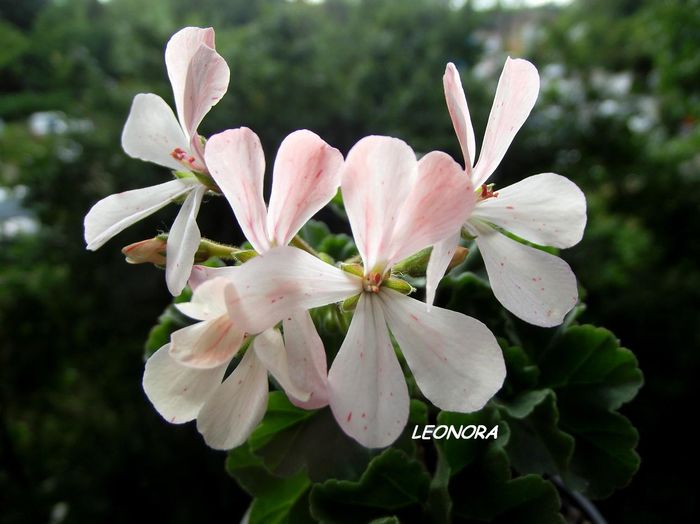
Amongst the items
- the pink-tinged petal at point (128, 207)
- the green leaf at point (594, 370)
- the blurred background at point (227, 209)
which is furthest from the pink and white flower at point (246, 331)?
the blurred background at point (227, 209)

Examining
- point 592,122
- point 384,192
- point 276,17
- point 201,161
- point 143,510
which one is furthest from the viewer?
point 592,122

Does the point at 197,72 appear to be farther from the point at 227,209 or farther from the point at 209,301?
the point at 227,209

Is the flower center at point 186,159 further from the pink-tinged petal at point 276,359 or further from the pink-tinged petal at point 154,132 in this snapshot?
the pink-tinged petal at point 276,359

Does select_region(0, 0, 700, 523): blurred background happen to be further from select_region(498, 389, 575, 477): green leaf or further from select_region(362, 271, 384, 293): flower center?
select_region(362, 271, 384, 293): flower center

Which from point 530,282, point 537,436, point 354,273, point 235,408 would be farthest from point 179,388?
point 537,436

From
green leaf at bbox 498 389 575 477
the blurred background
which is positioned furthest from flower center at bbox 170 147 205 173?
the blurred background

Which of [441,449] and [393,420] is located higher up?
[393,420]

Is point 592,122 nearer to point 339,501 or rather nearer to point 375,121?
point 375,121

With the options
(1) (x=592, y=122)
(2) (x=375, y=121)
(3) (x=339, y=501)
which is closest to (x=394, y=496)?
(3) (x=339, y=501)
